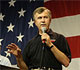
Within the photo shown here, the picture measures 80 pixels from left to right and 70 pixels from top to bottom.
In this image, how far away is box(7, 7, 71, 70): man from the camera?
5.40ft

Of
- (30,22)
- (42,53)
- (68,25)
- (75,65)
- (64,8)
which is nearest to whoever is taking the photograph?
(42,53)

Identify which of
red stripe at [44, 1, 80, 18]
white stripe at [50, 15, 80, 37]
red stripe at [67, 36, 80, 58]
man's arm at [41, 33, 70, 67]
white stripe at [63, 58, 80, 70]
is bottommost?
white stripe at [63, 58, 80, 70]

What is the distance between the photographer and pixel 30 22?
415 centimetres

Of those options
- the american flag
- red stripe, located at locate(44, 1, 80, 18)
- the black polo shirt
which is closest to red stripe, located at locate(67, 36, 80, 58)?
red stripe, located at locate(44, 1, 80, 18)

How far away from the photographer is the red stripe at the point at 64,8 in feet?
12.0

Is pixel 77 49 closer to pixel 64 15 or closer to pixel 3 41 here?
pixel 64 15

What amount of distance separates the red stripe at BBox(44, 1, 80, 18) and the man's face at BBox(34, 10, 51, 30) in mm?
1958

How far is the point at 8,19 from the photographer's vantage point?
4.34 m

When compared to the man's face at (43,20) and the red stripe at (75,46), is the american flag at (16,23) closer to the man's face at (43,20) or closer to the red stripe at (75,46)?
the red stripe at (75,46)

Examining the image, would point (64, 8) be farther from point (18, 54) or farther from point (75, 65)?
point (18, 54)

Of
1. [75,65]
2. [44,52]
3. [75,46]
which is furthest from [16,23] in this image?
[44,52]

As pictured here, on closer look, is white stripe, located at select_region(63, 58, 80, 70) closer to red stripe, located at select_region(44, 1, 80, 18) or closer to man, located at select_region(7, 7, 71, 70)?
red stripe, located at select_region(44, 1, 80, 18)

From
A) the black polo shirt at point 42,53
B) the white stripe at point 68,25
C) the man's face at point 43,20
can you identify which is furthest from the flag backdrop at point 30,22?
the man's face at point 43,20

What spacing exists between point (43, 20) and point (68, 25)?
6.37 ft
